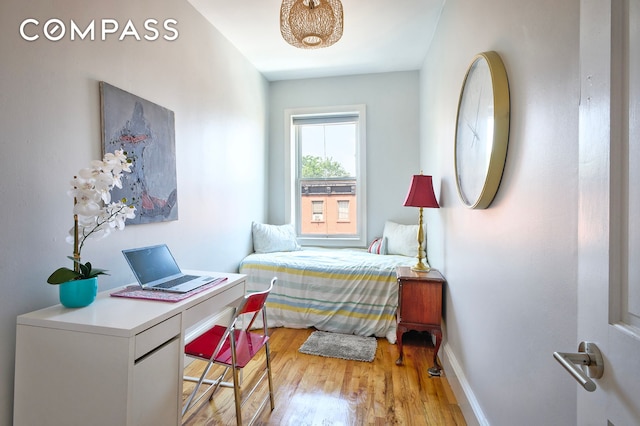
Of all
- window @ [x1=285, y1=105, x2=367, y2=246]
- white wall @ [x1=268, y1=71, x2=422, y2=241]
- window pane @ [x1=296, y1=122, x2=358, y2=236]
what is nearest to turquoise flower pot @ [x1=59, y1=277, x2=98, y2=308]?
window @ [x1=285, y1=105, x2=367, y2=246]

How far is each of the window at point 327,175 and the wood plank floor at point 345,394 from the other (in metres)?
1.72

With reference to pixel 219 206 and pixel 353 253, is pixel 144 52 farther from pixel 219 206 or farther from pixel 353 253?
pixel 353 253

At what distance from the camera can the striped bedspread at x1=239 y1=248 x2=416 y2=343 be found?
2.80m

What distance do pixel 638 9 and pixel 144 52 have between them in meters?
2.27

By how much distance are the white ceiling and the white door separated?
2.26 meters

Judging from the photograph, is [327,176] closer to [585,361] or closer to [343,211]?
[343,211]

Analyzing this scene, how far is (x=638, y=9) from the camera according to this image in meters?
0.49

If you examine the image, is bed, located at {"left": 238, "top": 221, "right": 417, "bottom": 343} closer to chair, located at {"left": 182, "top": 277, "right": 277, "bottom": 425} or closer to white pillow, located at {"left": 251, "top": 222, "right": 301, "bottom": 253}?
white pillow, located at {"left": 251, "top": 222, "right": 301, "bottom": 253}

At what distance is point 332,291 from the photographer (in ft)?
9.50

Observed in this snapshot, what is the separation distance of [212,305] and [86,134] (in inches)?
42.3

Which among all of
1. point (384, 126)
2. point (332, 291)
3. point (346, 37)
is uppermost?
point (346, 37)

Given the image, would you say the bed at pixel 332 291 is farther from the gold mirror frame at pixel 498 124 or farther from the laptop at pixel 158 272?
the gold mirror frame at pixel 498 124

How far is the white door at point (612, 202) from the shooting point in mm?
502

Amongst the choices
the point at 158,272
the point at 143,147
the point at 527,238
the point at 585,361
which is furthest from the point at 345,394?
the point at 143,147
